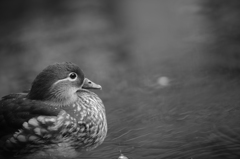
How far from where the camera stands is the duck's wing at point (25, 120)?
3.52 metres

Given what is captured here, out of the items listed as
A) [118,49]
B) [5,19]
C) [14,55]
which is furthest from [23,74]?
[5,19]

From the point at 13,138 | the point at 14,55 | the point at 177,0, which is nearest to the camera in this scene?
the point at 13,138

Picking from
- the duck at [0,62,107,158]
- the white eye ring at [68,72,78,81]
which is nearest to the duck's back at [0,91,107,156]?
the duck at [0,62,107,158]

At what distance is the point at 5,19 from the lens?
25.7 ft

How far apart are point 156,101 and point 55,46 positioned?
8.98ft

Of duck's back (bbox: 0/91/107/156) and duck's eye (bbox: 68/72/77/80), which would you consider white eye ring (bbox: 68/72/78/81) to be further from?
duck's back (bbox: 0/91/107/156)

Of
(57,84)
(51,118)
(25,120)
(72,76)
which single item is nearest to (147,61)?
(72,76)

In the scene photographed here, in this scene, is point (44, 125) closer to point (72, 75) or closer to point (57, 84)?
point (57, 84)

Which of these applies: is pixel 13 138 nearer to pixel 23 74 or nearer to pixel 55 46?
pixel 23 74

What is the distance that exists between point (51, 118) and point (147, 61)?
2.64 m

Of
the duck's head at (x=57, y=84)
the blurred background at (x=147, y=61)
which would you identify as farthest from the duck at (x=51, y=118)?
the blurred background at (x=147, y=61)

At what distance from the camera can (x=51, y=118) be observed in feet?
11.6

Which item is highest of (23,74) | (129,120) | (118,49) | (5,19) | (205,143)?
(5,19)

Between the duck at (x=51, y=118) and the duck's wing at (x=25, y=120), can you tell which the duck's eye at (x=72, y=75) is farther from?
the duck's wing at (x=25, y=120)
